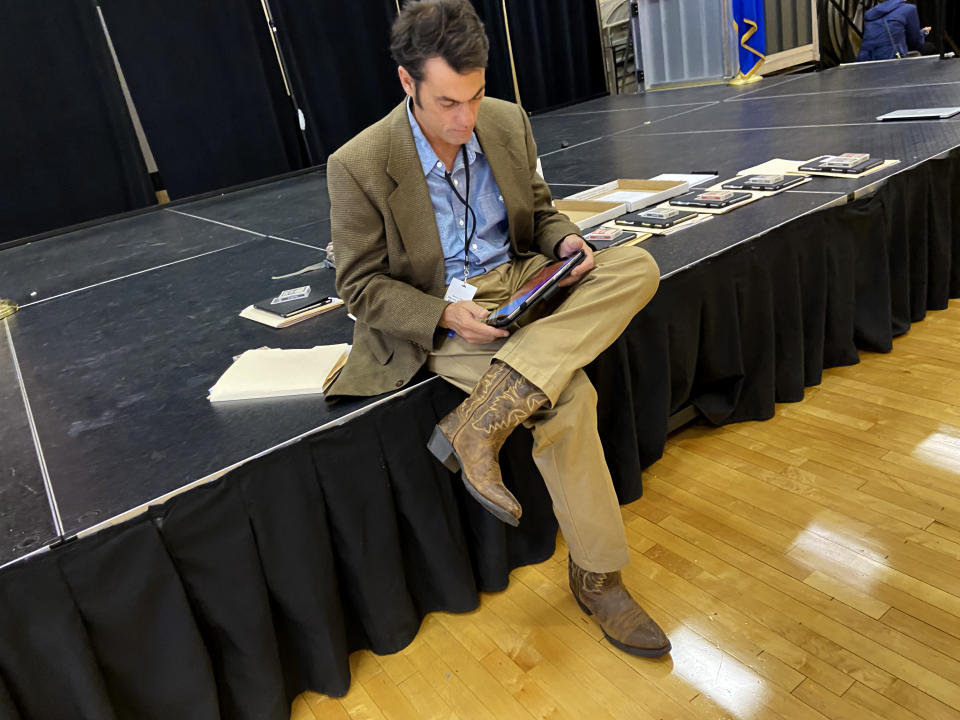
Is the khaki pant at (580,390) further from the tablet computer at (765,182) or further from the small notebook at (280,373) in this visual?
the tablet computer at (765,182)

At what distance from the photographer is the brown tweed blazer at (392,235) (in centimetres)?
138

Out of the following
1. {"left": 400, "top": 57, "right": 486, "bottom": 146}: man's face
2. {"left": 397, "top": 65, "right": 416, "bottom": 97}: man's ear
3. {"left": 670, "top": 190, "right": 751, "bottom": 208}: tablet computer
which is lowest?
{"left": 670, "top": 190, "right": 751, "bottom": 208}: tablet computer

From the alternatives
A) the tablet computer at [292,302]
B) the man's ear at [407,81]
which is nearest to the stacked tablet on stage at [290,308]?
the tablet computer at [292,302]

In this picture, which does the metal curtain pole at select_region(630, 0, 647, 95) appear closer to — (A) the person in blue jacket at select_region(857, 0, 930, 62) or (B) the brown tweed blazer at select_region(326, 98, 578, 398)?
(A) the person in blue jacket at select_region(857, 0, 930, 62)

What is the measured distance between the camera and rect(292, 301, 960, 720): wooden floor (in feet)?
3.95

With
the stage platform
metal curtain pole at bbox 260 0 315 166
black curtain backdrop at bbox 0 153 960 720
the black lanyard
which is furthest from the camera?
metal curtain pole at bbox 260 0 315 166

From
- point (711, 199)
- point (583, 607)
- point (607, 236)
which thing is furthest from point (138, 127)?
point (583, 607)

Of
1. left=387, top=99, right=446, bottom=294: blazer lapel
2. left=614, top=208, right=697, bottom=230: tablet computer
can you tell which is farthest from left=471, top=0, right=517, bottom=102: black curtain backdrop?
left=387, top=99, right=446, bottom=294: blazer lapel

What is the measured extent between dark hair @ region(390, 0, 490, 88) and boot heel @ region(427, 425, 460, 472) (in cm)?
67

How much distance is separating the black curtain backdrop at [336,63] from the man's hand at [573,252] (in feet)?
15.7

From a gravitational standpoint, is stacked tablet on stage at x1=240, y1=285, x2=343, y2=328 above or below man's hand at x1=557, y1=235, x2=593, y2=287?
below

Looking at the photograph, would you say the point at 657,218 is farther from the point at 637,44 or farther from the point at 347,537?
the point at 637,44

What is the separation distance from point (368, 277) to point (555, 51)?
259 inches

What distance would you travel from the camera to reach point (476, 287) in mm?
1507
